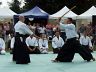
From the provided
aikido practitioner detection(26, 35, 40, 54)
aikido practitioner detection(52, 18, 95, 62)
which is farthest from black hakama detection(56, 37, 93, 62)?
aikido practitioner detection(26, 35, 40, 54)

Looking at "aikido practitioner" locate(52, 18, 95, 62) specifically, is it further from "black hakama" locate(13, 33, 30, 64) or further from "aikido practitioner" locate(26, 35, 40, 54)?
"aikido practitioner" locate(26, 35, 40, 54)

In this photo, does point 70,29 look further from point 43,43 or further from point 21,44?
point 43,43

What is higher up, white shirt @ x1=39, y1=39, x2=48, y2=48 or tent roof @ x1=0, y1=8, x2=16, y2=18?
tent roof @ x1=0, y1=8, x2=16, y2=18

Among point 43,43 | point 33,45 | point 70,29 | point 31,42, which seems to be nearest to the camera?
point 70,29

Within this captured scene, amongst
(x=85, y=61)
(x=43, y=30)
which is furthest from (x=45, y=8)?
(x=85, y=61)

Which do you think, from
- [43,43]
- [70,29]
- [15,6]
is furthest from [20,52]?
[15,6]

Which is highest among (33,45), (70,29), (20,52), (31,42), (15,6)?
(15,6)

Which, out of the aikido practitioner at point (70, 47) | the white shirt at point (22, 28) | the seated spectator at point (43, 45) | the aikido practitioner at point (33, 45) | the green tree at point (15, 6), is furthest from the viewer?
the green tree at point (15, 6)

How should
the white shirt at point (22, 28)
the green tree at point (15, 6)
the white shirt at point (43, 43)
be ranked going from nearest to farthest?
the white shirt at point (22, 28)
the white shirt at point (43, 43)
the green tree at point (15, 6)

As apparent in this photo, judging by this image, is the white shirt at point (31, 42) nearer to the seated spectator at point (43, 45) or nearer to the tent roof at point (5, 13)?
the seated spectator at point (43, 45)

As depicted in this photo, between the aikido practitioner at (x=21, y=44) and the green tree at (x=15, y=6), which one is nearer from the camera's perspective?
the aikido practitioner at (x=21, y=44)

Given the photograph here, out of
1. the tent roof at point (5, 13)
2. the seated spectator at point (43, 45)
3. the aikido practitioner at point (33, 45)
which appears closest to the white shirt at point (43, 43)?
the seated spectator at point (43, 45)

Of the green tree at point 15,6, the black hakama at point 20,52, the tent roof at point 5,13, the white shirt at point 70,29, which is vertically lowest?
the black hakama at point 20,52

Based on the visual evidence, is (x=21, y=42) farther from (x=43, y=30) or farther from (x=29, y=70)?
(x=43, y=30)
